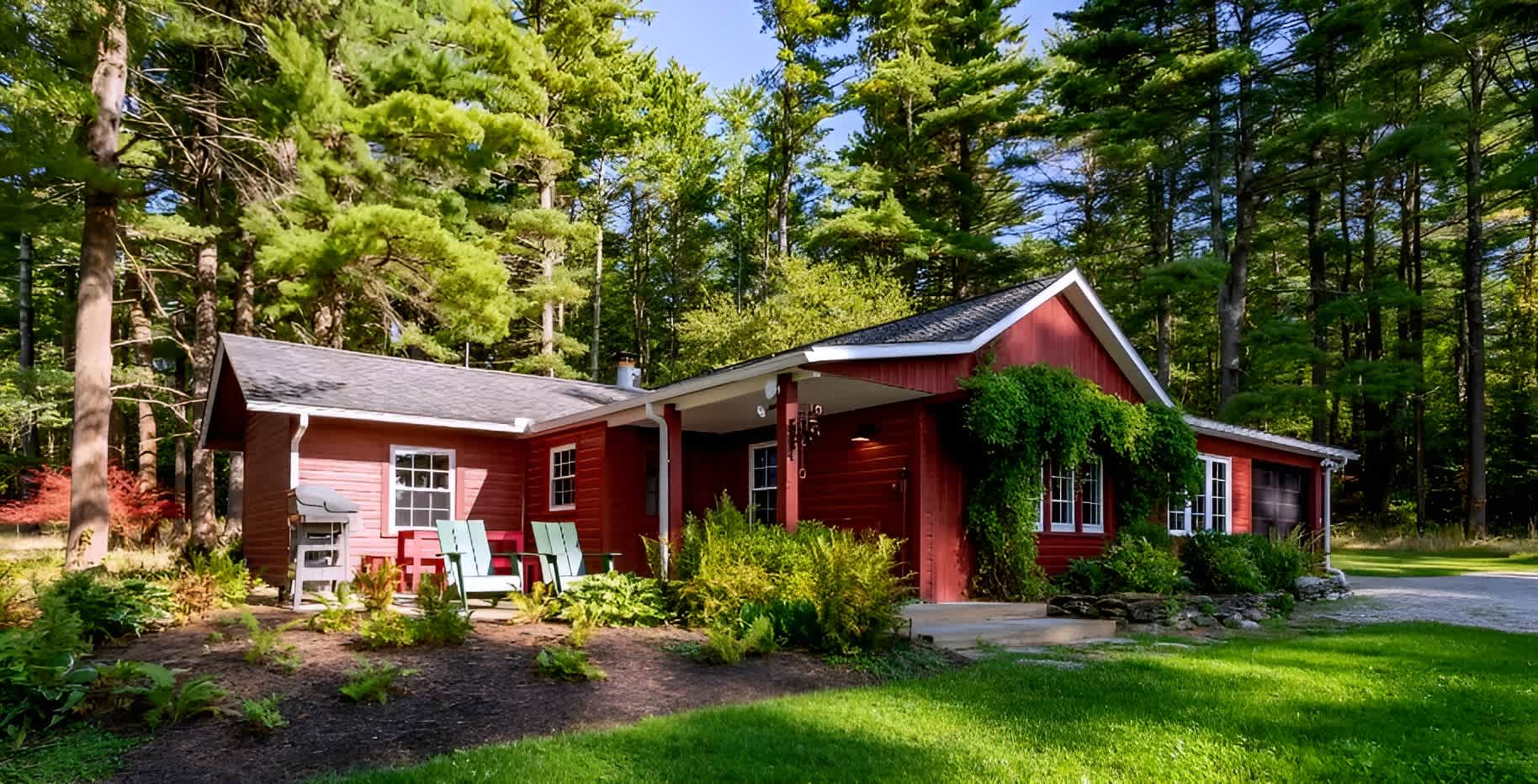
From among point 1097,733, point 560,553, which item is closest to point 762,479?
point 560,553

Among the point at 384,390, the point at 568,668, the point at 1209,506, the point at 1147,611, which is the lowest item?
the point at 1147,611

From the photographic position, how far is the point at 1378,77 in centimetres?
2186

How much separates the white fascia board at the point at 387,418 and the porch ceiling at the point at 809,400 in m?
2.72

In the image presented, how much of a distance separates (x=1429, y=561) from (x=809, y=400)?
17003 millimetres

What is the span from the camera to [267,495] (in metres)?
13.1

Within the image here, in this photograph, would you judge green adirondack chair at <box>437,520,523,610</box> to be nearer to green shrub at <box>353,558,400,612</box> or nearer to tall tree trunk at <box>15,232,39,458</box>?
green shrub at <box>353,558,400,612</box>

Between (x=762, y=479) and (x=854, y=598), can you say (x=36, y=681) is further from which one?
(x=762, y=479)

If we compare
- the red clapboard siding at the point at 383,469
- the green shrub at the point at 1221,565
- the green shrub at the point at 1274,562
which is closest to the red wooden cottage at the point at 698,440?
the red clapboard siding at the point at 383,469

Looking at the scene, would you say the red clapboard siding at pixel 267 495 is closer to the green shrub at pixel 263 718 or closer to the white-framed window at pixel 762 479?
the white-framed window at pixel 762 479

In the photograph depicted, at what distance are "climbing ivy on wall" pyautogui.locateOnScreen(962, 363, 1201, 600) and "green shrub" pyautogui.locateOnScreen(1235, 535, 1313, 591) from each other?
2.59 meters

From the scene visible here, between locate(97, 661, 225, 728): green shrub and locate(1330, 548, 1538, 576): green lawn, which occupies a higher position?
locate(97, 661, 225, 728): green shrub

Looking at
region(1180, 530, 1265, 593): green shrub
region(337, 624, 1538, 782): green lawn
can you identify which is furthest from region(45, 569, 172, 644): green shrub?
region(1180, 530, 1265, 593): green shrub

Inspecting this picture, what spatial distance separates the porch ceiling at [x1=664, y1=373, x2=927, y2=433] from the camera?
991 cm

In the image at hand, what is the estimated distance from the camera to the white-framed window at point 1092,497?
1227 cm
